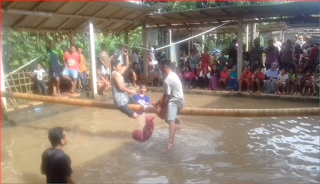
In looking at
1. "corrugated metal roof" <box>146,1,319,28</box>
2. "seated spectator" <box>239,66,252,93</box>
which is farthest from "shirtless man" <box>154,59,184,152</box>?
"seated spectator" <box>239,66,252,93</box>

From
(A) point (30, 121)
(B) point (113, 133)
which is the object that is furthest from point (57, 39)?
(B) point (113, 133)

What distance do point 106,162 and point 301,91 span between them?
761 centimetres

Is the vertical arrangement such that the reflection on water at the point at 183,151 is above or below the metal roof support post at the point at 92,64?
below

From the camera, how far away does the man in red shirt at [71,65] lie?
10438 mm

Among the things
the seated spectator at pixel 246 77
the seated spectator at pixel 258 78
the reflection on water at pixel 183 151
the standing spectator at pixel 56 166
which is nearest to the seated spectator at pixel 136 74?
the seated spectator at pixel 246 77

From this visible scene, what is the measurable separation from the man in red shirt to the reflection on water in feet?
8.16

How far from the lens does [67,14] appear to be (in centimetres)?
934

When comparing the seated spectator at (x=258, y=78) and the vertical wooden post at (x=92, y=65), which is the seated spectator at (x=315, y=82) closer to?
the seated spectator at (x=258, y=78)

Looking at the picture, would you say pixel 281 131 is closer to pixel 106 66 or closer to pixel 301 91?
pixel 301 91

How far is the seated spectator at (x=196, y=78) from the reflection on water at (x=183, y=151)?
161 inches

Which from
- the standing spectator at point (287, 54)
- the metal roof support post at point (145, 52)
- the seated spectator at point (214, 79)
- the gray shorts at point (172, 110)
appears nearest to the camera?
the gray shorts at point (172, 110)

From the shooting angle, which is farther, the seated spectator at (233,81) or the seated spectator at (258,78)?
the seated spectator at (233,81)

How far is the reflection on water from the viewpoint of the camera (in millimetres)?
4797

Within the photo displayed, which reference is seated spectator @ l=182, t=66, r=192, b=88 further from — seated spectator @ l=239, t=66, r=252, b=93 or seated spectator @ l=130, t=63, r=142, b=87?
seated spectator @ l=239, t=66, r=252, b=93
